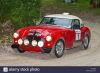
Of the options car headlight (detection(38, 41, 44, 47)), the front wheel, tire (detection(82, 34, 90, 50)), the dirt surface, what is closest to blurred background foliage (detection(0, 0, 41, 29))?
the dirt surface

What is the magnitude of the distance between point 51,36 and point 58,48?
2.26ft

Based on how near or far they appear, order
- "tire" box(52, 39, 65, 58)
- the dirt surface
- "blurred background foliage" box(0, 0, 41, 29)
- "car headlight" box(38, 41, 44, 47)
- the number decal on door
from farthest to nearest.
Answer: "blurred background foliage" box(0, 0, 41, 29) < the number decal on door < "tire" box(52, 39, 65, 58) < "car headlight" box(38, 41, 44, 47) < the dirt surface

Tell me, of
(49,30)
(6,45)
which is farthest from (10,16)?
(49,30)

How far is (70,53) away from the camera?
1543cm

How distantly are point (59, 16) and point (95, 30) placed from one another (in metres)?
8.41

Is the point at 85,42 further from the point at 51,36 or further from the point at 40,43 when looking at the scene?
the point at 40,43

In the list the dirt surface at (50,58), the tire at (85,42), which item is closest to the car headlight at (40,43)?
the dirt surface at (50,58)

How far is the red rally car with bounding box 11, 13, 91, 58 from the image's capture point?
1362 cm

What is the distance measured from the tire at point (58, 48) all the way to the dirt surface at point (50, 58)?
0.20 metres

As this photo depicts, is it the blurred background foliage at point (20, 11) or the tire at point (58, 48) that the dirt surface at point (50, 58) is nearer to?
the tire at point (58, 48)

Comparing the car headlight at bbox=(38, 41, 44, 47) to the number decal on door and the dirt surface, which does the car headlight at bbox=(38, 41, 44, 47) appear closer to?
the dirt surface

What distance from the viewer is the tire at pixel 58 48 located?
1383cm

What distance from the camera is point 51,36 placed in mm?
13578

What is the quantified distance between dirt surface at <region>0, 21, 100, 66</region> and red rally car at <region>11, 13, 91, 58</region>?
0.35m
